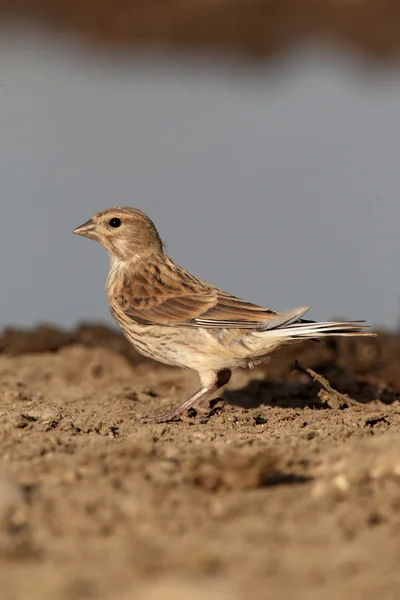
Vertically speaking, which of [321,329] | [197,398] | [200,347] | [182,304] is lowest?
[197,398]

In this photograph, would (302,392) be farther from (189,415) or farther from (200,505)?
(200,505)

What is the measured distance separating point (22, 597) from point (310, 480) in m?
1.79

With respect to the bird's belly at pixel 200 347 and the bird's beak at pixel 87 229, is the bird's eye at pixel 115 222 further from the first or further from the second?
the bird's belly at pixel 200 347

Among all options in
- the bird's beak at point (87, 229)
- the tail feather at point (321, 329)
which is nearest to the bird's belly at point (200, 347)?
the tail feather at point (321, 329)

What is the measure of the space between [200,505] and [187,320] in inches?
139

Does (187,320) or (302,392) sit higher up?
(187,320)

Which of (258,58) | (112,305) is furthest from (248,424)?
(258,58)

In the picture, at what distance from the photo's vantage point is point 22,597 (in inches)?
141

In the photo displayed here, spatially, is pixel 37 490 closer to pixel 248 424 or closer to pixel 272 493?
pixel 272 493

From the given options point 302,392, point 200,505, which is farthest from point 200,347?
point 200,505

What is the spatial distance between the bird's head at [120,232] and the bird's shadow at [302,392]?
135cm

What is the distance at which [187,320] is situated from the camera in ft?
26.5

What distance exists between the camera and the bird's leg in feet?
25.3

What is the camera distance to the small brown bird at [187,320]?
305 inches
